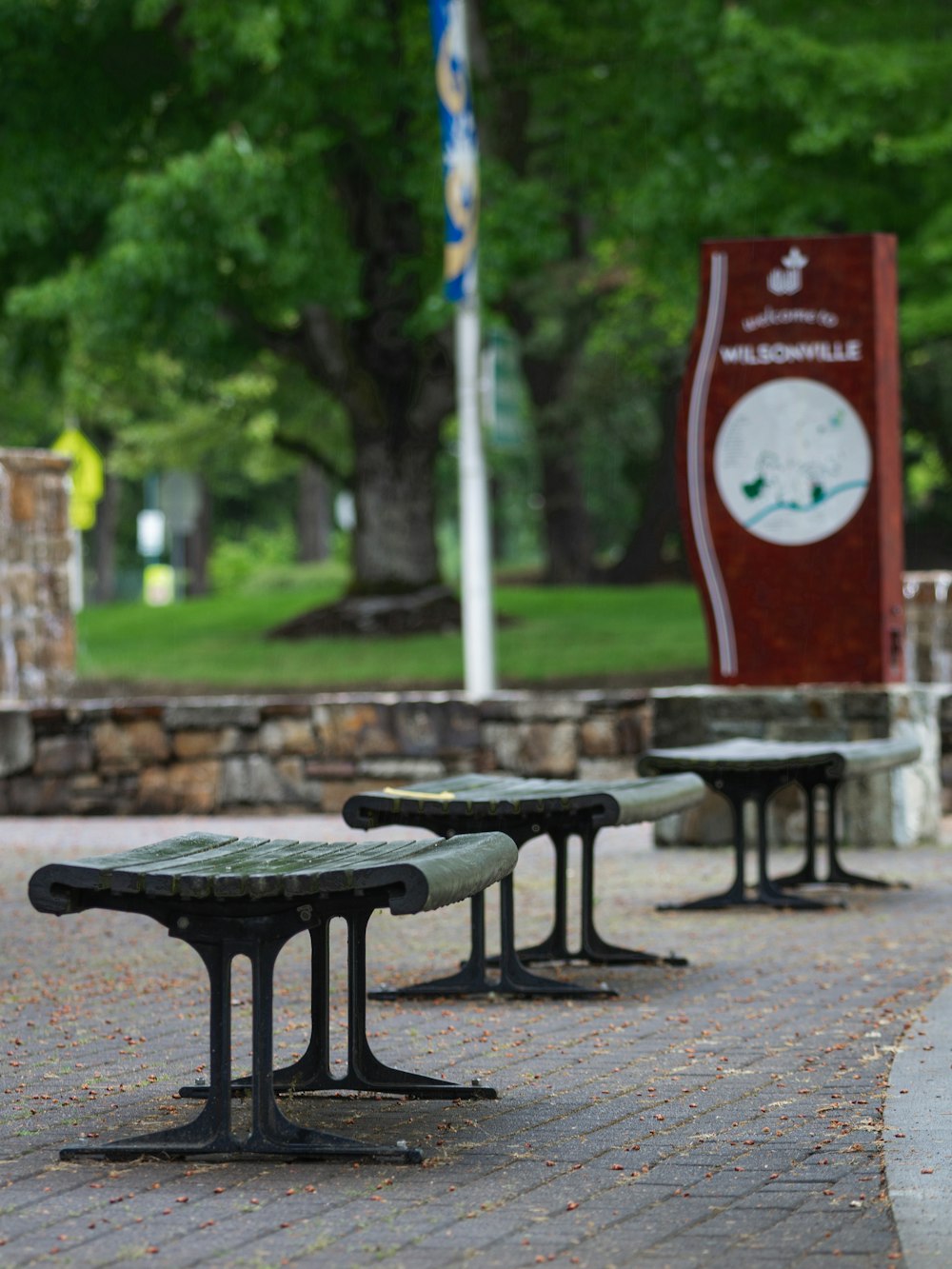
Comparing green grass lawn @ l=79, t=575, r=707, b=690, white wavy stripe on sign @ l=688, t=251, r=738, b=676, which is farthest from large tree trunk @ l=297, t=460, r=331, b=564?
white wavy stripe on sign @ l=688, t=251, r=738, b=676

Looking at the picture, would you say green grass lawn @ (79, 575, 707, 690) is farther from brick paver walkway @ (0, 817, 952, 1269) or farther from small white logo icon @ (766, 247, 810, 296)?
brick paver walkway @ (0, 817, 952, 1269)

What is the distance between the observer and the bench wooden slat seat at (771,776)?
888 cm

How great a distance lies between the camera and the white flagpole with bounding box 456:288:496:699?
51.4 feet

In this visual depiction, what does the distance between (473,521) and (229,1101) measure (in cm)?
1125

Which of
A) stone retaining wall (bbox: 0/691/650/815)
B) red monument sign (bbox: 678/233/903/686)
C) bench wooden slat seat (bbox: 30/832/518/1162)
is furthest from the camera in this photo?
stone retaining wall (bbox: 0/691/650/815)

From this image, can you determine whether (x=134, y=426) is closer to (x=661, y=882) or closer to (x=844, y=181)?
(x=844, y=181)

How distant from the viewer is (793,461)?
38.3 ft

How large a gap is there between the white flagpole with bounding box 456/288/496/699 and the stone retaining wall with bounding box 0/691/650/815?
1.89m

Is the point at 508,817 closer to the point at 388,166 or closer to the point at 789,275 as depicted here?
the point at 789,275

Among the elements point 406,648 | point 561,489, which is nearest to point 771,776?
point 406,648

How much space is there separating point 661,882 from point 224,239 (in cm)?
1273

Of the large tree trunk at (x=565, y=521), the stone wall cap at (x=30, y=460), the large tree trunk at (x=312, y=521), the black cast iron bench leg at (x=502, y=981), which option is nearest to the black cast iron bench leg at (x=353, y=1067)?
the black cast iron bench leg at (x=502, y=981)

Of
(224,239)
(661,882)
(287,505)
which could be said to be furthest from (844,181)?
(287,505)

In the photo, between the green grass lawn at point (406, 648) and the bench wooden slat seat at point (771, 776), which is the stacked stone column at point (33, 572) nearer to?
the green grass lawn at point (406, 648)
